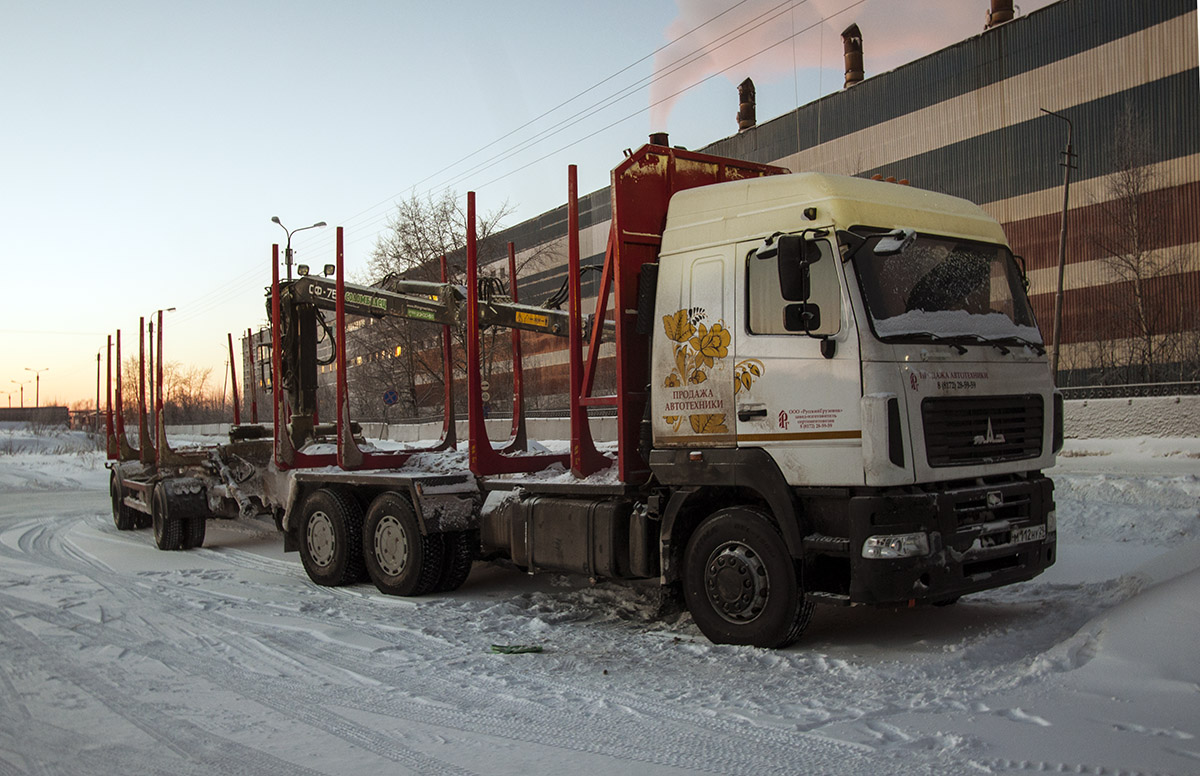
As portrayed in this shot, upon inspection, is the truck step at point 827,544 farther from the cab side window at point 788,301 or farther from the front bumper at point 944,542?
the cab side window at point 788,301

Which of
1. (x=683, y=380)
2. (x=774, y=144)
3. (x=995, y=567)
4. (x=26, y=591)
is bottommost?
(x=26, y=591)

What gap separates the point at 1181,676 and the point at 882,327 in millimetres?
2478

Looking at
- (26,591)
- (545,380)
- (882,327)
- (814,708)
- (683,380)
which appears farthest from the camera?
(545,380)

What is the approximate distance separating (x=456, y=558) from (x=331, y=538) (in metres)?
1.69

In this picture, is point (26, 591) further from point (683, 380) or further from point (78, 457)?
point (78, 457)

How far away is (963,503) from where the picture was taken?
5.97m

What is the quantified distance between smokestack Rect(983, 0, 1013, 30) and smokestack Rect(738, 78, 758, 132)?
11817 mm

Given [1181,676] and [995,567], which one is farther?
[995,567]

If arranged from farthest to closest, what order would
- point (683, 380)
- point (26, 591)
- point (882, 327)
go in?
point (26, 591), point (683, 380), point (882, 327)

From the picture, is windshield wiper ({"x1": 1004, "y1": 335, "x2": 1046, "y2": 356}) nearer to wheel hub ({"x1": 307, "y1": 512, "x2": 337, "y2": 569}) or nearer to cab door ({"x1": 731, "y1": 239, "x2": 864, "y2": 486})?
cab door ({"x1": 731, "y1": 239, "x2": 864, "y2": 486})

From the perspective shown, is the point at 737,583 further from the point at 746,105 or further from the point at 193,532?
the point at 746,105

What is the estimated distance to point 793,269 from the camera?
19.4 feet

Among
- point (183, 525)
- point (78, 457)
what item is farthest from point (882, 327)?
point (78, 457)

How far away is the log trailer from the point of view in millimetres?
5812
